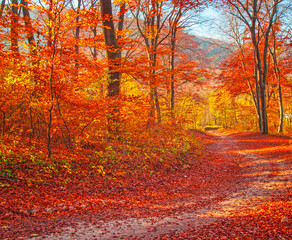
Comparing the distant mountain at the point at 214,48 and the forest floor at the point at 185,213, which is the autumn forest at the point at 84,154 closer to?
the forest floor at the point at 185,213

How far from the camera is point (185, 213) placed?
4840 millimetres

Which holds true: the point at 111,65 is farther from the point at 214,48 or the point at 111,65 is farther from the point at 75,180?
the point at 214,48

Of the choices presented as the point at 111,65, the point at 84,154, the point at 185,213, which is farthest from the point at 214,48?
the point at 185,213

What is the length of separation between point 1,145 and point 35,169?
1.28 m

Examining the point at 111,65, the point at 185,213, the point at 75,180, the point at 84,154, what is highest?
the point at 111,65

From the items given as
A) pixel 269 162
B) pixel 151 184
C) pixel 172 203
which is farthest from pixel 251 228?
pixel 269 162

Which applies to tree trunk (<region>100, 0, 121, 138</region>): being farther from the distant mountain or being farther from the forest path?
the distant mountain

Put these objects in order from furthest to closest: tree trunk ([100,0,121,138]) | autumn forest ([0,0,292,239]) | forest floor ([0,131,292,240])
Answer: tree trunk ([100,0,121,138])
autumn forest ([0,0,292,239])
forest floor ([0,131,292,240])

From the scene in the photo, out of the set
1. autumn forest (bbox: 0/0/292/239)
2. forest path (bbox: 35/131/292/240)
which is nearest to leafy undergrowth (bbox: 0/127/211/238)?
autumn forest (bbox: 0/0/292/239)

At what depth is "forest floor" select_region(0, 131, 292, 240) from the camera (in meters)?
3.44

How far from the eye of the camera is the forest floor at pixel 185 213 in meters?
3.44

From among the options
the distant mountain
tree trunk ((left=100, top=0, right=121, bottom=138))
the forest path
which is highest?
the distant mountain

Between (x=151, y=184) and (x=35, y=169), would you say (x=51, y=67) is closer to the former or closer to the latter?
(x=35, y=169)

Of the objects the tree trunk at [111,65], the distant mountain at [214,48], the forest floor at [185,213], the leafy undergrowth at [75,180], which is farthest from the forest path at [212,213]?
the distant mountain at [214,48]
